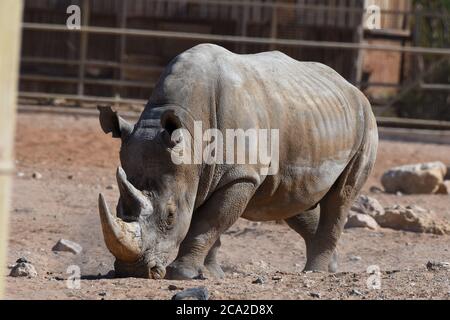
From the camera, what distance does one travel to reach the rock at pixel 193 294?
5891mm

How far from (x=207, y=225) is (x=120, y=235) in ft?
3.15

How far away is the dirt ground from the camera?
6418 millimetres

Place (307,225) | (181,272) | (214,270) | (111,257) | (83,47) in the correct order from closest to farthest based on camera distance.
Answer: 1. (181,272)
2. (214,270)
3. (307,225)
4. (111,257)
5. (83,47)


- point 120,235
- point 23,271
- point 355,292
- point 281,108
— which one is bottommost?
point 23,271

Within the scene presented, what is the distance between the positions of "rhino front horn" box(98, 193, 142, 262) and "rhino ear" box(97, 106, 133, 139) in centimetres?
75

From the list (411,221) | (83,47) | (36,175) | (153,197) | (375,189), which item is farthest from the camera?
(83,47)

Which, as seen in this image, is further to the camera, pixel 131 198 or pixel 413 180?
pixel 413 180

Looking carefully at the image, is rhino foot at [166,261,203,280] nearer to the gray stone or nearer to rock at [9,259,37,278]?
rock at [9,259,37,278]

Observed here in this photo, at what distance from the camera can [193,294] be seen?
5914mm

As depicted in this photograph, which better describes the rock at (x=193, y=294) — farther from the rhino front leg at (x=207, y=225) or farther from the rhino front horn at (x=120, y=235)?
the rhino front leg at (x=207, y=225)

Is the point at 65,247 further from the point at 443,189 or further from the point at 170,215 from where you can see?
the point at 443,189

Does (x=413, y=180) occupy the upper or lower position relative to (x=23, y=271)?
lower

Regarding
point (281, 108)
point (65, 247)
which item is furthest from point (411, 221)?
point (65, 247)

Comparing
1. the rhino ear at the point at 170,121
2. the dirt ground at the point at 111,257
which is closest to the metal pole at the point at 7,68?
the dirt ground at the point at 111,257
